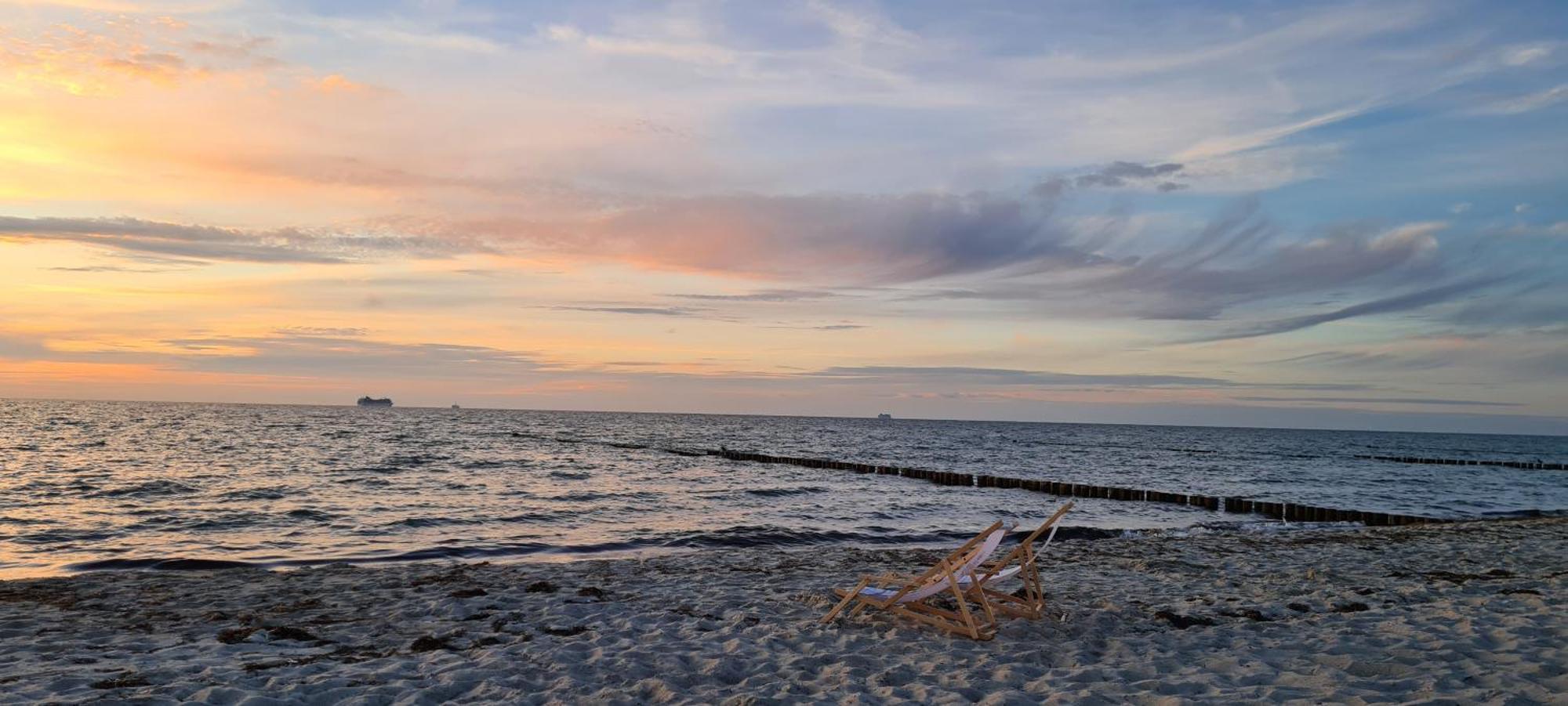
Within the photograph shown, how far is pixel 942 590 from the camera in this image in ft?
27.6

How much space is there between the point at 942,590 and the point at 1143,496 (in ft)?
75.4

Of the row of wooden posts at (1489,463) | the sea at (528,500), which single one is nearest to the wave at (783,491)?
the sea at (528,500)

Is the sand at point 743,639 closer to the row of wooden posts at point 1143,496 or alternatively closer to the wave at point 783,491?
the row of wooden posts at point 1143,496

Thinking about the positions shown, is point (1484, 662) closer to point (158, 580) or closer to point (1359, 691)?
point (1359, 691)

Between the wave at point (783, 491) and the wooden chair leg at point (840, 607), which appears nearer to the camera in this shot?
the wooden chair leg at point (840, 607)

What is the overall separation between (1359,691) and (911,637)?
10.6 feet

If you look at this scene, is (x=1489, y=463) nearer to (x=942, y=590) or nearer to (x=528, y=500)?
(x=528, y=500)

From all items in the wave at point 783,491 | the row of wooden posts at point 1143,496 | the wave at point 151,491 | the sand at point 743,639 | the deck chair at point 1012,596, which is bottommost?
the wave at point 151,491

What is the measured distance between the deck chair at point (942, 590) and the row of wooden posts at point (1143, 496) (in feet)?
62.8

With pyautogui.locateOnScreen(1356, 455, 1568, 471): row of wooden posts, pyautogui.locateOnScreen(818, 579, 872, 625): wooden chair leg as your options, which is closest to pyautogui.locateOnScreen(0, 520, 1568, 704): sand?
pyautogui.locateOnScreen(818, 579, 872, 625): wooden chair leg

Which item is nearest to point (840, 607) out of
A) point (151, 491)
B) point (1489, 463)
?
point (151, 491)

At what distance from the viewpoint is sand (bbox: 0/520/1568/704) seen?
623 centimetres

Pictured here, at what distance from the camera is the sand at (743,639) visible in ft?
20.5

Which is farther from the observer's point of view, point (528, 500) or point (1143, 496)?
point (1143, 496)
